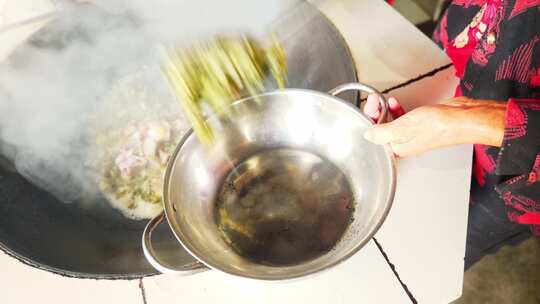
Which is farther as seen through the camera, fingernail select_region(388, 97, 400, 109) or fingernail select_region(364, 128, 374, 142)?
fingernail select_region(388, 97, 400, 109)

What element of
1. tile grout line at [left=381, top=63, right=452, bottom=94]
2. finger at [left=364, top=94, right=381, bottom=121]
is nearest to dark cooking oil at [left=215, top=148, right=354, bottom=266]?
finger at [left=364, top=94, right=381, bottom=121]

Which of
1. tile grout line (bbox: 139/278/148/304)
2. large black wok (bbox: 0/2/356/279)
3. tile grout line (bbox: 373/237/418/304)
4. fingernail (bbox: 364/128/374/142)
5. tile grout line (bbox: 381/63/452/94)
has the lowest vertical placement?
tile grout line (bbox: 373/237/418/304)

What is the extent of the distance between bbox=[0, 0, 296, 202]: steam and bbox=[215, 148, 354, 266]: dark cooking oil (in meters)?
0.32

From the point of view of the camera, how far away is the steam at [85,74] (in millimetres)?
965

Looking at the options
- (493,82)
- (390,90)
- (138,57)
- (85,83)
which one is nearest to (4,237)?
(85,83)

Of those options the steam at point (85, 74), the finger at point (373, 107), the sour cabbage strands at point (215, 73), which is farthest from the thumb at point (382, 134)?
the steam at point (85, 74)

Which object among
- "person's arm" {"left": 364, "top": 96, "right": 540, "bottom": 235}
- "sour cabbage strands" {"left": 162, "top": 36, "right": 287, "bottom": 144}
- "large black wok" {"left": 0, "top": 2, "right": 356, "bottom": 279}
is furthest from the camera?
"sour cabbage strands" {"left": 162, "top": 36, "right": 287, "bottom": 144}

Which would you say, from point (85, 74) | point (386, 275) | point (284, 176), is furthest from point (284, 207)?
point (85, 74)

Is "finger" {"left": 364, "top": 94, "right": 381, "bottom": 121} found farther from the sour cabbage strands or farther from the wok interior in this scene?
the sour cabbage strands

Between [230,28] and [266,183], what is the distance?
399 mm

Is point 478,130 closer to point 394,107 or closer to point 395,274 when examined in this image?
point 394,107

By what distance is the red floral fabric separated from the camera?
2.22 ft

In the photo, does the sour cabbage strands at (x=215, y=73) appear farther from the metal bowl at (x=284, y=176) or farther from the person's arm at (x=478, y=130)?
the person's arm at (x=478, y=130)

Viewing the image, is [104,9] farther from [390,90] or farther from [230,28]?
[390,90]
